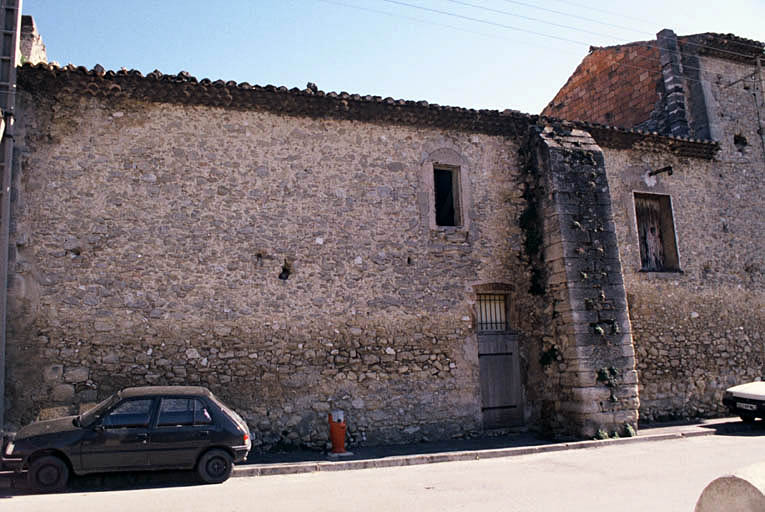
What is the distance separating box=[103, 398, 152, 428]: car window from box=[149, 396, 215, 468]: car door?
0.48 ft

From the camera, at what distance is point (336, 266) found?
983 centimetres

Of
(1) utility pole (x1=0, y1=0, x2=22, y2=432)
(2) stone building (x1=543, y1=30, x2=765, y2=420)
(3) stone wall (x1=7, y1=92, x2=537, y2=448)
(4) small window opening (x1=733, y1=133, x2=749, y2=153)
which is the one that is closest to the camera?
(1) utility pole (x1=0, y1=0, x2=22, y2=432)

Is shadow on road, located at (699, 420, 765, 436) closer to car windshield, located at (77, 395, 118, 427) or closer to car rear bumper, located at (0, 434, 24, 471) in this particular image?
car windshield, located at (77, 395, 118, 427)

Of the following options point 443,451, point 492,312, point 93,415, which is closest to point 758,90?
point 492,312

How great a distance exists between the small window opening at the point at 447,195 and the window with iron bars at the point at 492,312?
61.0 inches

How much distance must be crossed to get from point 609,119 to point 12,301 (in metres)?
14.6

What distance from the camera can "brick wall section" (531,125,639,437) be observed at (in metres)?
9.99

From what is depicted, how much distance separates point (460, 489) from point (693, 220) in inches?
374

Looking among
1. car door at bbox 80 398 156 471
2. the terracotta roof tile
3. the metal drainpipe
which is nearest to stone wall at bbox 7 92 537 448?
the terracotta roof tile

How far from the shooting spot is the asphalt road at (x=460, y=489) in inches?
224

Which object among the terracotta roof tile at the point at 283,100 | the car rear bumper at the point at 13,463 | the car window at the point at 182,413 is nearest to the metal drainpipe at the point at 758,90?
the terracotta roof tile at the point at 283,100

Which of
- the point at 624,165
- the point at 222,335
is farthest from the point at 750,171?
the point at 222,335

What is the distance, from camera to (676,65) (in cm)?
1415

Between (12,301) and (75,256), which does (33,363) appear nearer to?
(12,301)
